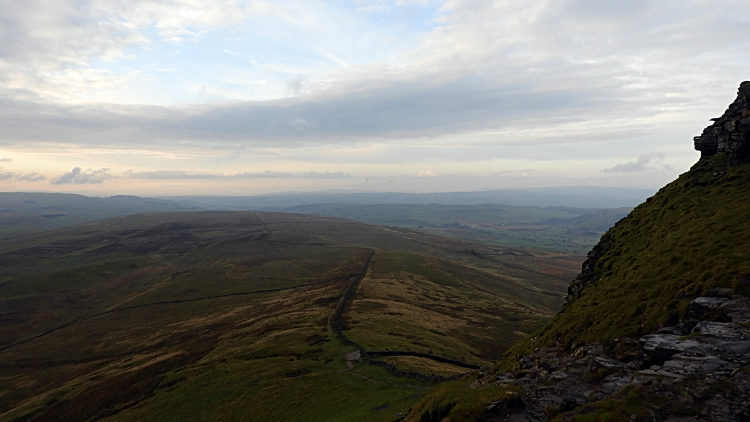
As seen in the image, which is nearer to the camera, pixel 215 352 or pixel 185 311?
pixel 215 352

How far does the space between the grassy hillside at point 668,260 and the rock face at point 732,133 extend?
1608 millimetres

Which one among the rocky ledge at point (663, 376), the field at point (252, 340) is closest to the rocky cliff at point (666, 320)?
the rocky ledge at point (663, 376)

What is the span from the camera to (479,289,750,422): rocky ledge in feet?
52.9

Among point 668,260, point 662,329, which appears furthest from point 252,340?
point 668,260

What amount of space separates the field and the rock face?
4794 cm

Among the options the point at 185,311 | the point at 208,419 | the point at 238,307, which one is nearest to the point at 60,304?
the point at 185,311

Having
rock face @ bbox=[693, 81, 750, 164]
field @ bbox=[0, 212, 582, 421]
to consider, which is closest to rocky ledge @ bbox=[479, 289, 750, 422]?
field @ bbox=[0, 212, 582, 421]

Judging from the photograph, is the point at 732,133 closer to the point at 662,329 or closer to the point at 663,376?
the point at 662,329

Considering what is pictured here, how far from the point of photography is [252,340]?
83.9 m

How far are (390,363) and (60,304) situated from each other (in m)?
184

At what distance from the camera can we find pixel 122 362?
88.0 m

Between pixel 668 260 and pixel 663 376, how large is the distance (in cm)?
1789

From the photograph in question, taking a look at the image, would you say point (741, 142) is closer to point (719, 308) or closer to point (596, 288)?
point (596, 288)

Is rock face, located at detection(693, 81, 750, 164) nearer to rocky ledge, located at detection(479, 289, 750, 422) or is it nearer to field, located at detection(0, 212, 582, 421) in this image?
rocky ledge, located at detection(479, 289, 750, 422)
